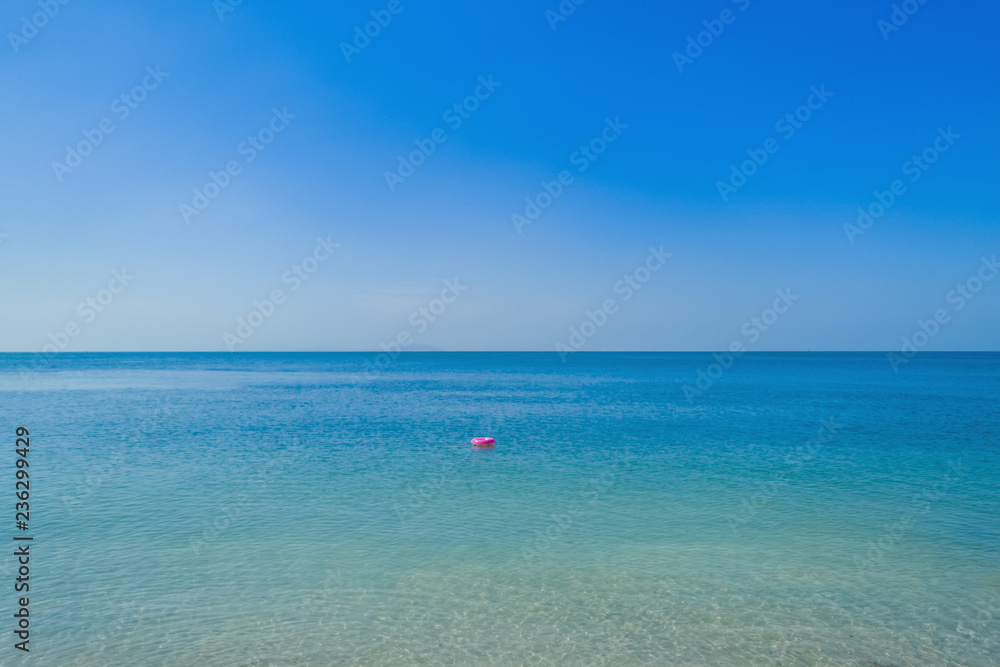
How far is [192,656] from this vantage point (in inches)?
358

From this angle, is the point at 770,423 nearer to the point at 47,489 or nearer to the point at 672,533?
the point at 672,533

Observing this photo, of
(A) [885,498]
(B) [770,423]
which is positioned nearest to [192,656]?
(A) [885,498]

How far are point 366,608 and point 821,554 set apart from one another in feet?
33.3

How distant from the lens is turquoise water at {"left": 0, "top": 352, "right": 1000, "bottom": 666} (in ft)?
31.5

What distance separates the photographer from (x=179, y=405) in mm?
51094

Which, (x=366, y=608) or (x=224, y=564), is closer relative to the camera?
(x=366, y=608)

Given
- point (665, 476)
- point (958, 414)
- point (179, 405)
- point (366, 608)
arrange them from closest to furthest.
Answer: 1. point (366, 608)
2. point (665, 476)
3. point (958, 414)
4. point (179, 405)

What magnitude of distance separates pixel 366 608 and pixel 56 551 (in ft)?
26.6

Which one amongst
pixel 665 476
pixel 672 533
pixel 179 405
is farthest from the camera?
pixel 179 405

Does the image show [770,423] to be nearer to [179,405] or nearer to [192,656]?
[192,656]

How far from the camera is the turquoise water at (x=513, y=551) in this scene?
9.59m

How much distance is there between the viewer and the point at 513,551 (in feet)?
45.1

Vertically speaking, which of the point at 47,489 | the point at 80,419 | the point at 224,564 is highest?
the point at 80,419

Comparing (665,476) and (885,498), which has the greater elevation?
(665,476)
